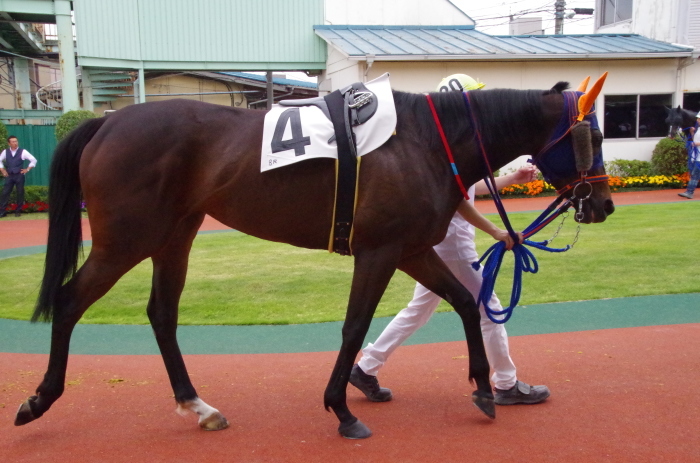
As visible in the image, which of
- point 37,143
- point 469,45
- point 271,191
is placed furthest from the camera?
point 469,45

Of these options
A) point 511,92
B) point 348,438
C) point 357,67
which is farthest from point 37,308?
point 357,67

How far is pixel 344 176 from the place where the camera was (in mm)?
3164

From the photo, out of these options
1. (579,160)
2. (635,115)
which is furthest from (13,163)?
(635,115)

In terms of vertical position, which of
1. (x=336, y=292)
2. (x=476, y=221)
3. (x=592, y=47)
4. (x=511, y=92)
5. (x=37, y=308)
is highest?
(x=592, y=47)

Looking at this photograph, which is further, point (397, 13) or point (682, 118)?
point (397, 13)

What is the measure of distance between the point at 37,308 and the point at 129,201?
0.75 meters

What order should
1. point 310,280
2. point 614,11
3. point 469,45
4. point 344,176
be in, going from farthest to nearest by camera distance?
point 614,11, point 469,45, point 310,280, point 344,176

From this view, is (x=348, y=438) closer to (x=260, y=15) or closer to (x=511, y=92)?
(x=511, y=92)

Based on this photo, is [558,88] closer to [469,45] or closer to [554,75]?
[469,45]

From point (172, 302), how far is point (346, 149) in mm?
1360

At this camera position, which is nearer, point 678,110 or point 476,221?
point 476,221

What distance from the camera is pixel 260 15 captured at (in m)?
17.2

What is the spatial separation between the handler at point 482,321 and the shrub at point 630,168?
1523 cm

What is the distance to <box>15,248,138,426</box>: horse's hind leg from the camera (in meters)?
3.30
